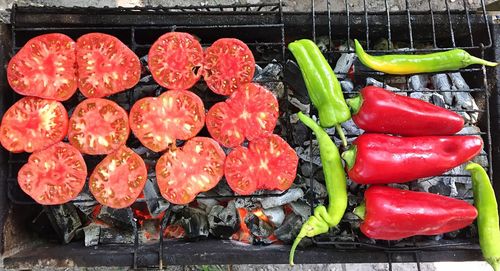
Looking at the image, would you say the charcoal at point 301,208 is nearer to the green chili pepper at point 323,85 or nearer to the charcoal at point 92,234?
the green chili pepper at point 323,85

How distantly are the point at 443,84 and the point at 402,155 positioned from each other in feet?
2.80

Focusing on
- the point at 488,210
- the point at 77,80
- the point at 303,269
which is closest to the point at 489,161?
the point at 488,210

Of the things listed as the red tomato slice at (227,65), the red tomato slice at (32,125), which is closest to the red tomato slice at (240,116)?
the red tomato slice at (227,65)

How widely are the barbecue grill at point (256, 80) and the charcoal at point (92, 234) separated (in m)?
0.07

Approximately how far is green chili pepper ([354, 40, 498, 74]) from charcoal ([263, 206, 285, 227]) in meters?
1.05

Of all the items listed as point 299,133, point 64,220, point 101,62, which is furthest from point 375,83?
point 64,220

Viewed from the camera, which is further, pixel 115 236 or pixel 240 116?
pixel 115 236

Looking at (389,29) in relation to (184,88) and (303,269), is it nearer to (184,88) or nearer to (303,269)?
(184,88)

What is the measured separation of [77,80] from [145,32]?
597 millimetres

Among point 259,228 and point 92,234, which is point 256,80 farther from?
point 92,234

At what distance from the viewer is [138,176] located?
286 centimetres

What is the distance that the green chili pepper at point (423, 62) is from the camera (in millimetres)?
2943

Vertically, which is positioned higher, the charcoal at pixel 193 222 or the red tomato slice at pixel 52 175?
the red tomato slice at pixel 52 175

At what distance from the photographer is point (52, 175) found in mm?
2830
